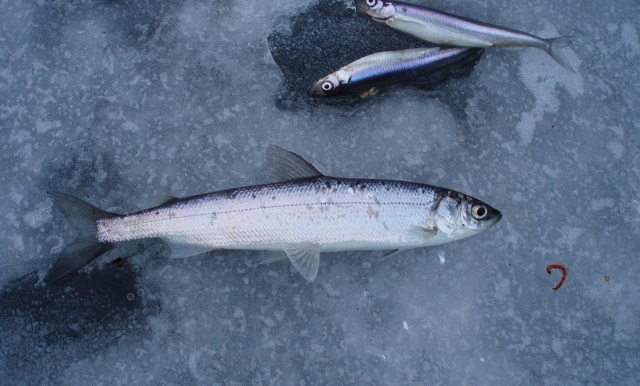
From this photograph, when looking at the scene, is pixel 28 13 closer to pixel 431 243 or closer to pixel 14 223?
pixel 14 223

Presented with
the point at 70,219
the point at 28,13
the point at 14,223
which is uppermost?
the point at 28,13

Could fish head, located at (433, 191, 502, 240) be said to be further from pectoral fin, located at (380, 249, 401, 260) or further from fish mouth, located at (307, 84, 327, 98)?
fish mouth, located at (307, 84, 327, 98)

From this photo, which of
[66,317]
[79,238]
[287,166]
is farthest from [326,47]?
[66,317]

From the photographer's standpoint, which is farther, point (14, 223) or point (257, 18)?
point (257, 18)

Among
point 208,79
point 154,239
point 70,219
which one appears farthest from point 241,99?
point 70,219

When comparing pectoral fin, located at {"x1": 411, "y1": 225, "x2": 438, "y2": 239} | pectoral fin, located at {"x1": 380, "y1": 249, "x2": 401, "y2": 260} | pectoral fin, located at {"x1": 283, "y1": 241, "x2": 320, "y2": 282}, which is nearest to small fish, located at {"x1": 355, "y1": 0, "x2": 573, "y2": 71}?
pectoral fin, located at {"x1": 411, "y1": 225, "x2": 438, "y2": 239}

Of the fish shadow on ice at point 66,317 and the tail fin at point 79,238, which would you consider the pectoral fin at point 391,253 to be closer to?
the fish shadow on ice at point 66,317
